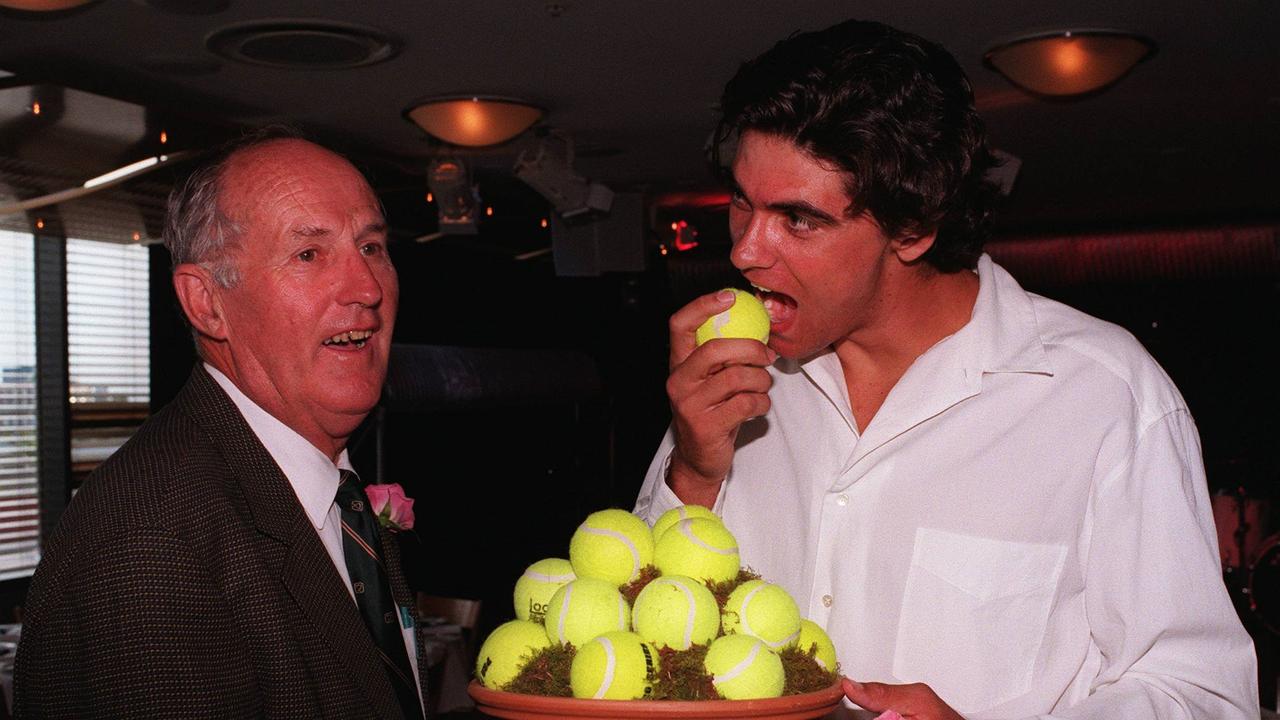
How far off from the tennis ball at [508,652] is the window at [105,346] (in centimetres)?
870

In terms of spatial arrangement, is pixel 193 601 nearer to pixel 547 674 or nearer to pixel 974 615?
pixel 547 674

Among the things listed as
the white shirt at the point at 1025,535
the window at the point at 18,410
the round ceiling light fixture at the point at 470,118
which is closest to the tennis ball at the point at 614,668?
the white shirt at the point at 1025,535

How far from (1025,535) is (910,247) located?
1.63 ft

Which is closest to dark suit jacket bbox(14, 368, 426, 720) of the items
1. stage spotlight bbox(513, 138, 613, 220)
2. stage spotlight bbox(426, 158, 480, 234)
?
stage spotlight bbox(513, 138, 613, 220)

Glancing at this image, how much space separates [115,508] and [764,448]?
108 centimetres

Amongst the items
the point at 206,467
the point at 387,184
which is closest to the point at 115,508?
the point at 206,467

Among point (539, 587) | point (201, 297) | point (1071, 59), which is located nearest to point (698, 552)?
point (539, 587)

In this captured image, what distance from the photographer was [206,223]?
1899mm

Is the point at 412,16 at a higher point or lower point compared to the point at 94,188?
higher

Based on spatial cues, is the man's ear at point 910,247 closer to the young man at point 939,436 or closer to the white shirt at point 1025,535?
the young man at point 939,436

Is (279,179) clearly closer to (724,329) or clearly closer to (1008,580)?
(724,329)

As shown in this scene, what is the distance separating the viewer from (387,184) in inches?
373

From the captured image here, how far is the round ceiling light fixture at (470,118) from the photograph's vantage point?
7383mm

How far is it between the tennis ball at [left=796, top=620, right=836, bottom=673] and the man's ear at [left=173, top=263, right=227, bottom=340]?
→ 1.06 metres
